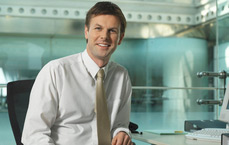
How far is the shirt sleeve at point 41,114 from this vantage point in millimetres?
1552

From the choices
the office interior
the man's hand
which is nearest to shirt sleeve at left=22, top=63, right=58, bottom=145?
the man's hand

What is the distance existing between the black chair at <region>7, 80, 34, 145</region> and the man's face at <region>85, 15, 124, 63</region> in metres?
0.51

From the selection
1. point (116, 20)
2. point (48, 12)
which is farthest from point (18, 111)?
point (48, 12)

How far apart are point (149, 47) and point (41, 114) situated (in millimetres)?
3172

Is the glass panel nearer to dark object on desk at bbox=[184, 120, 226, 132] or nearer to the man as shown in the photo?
dark object on desk at bbox=[184, 120, 226, 132]

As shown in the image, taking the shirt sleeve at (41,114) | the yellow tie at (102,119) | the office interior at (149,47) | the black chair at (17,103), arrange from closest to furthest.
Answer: the shirt sleeve at (41,114), the yellow tie at (102,119), the black chair at (17,103), the office interior at (149,47)

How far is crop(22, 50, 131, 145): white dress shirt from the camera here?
5.16 feet

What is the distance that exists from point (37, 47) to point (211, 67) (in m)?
2.37

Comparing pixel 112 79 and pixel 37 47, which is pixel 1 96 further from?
pixel 112 79

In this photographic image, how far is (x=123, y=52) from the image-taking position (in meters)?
4.48

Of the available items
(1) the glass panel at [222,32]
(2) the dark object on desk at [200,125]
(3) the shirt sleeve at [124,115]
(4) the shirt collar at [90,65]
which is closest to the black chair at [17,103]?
(4) the shirt collar at [90,65]

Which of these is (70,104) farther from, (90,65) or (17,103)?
(17,103)

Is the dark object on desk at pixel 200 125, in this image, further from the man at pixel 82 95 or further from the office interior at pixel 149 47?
the office interior at pixel 149 47

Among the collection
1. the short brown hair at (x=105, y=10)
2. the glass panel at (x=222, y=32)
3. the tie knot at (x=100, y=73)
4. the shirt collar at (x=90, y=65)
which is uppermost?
the glass panel at (x=222, y=32)
